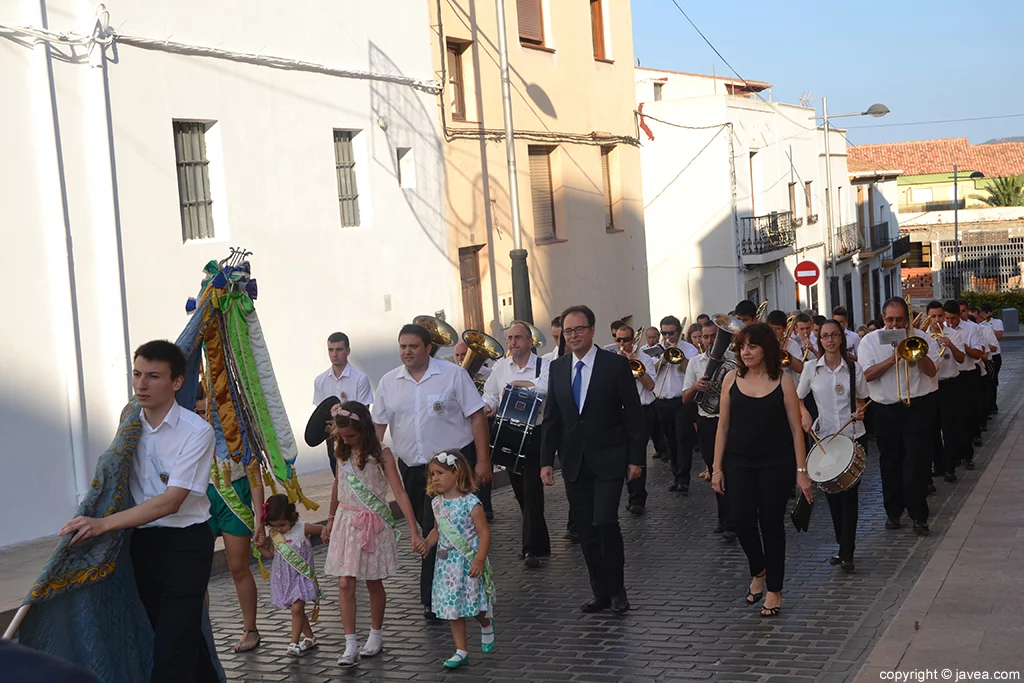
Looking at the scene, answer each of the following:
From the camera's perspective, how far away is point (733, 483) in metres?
8.02

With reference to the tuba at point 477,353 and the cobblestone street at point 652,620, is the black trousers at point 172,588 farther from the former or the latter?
the tuba at point 477,353

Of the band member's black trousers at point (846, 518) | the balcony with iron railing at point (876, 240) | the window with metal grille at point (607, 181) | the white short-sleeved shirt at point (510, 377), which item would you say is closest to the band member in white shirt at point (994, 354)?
the window with metal grille at point (607, 181)

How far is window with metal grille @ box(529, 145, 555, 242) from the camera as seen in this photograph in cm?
2150

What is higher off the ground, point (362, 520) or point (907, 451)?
point (362, 520)

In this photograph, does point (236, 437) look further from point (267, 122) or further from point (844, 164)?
point (844, 164)

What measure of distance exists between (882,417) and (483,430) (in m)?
3.63

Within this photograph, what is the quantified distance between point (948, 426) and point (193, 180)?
8.29 meters

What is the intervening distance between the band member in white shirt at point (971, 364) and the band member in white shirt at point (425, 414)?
7.52m

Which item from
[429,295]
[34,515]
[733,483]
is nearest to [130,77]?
[34,515]

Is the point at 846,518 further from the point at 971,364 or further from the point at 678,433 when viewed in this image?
the point at 971,364

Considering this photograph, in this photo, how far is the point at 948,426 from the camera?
42.4 feet

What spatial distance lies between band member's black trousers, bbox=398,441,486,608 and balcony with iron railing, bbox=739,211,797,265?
27103mm

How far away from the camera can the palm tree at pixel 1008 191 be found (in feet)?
205

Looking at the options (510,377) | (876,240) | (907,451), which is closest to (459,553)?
(510,377)
